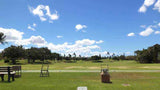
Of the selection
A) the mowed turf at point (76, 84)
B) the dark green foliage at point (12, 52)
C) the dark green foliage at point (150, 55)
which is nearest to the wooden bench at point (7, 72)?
the mowed turf at point (76, 84)

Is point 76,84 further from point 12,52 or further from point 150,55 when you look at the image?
point 150,55

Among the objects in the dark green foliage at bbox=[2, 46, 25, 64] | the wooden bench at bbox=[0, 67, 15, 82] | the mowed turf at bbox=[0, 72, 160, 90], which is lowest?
the mowed turf at bbox=[0, 72, 160, 90]

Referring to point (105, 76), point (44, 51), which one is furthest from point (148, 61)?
point (105, 76)

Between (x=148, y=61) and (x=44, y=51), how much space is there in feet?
161

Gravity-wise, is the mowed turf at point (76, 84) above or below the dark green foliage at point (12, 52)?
below

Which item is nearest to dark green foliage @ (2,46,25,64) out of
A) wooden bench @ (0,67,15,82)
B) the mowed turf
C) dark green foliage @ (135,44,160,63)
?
dark green foliage @ (135,44,160,63)

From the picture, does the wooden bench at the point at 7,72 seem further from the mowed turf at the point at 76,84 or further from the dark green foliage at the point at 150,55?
the dark green foliage at the point at 150,55

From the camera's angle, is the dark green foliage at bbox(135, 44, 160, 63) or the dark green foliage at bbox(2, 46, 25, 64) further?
the dark green foliage at bbox(135, 44, 160, 63)

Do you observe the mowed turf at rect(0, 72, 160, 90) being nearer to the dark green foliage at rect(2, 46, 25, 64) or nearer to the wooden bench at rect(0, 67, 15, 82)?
the wooden bench at rect(0, 67, 15, 82)

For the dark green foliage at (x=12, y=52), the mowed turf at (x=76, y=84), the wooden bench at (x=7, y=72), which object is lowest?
the mowed turf at (x=76, y=84)

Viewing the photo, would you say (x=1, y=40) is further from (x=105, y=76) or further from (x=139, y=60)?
(x=139, y=60)

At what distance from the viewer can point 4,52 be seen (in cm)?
5853

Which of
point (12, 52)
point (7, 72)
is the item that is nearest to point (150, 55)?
point (12, 52)

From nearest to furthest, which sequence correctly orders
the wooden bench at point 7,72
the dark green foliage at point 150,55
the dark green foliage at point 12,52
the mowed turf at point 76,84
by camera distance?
the mowed turf at point 76,84, the wooden bench at point 7,72, the dark green foliage at point 12,52, the dark green foliage at point 150,55
